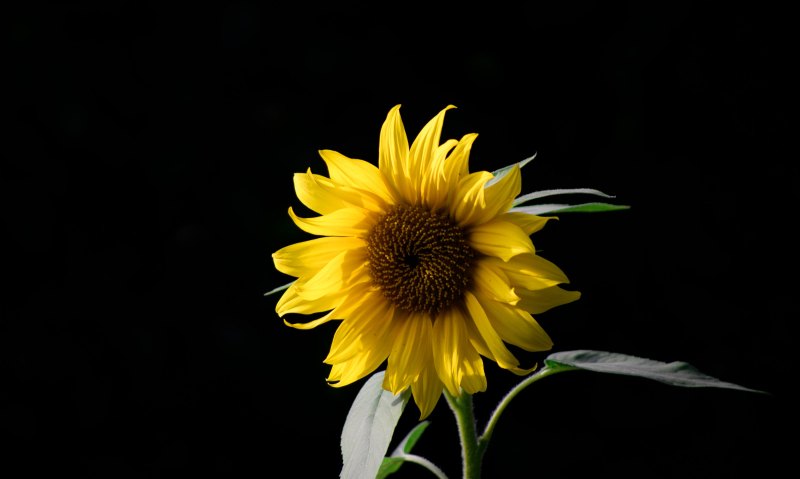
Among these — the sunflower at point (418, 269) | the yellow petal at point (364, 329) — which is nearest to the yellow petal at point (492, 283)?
the sunflower at point (418, 269)

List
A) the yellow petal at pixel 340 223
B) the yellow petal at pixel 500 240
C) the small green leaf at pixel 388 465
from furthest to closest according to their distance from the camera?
the small green leaf at pixel 388 465 → the yellow petal at pixel 340 223 → the yellow petal at pixel 500 240

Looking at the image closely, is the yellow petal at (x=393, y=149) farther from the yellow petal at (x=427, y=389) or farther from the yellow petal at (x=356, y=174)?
the yellow petal at (x=427, y=389)

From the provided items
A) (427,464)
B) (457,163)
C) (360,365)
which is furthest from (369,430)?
(457,163)

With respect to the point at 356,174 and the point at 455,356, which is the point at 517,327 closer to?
→ the point at 455,356

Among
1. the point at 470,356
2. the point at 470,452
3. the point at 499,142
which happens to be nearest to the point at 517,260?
the point at 470,356

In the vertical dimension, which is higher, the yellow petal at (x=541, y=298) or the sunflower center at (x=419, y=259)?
the sunflower center at (x=419, y=259)

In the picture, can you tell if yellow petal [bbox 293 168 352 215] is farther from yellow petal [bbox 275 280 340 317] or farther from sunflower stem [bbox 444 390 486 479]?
sunflower stem [bbox 444 390 486 479]

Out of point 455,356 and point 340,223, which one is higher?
point 340,223

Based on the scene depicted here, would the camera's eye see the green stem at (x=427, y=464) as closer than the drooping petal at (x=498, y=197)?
No

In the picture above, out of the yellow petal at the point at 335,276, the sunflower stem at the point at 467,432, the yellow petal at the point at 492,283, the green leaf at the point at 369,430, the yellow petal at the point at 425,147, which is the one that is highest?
the yellow petal at the point at 425,147
